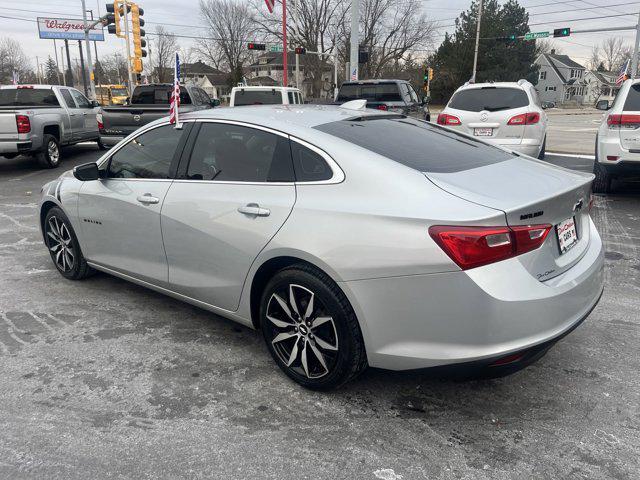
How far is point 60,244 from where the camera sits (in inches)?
190

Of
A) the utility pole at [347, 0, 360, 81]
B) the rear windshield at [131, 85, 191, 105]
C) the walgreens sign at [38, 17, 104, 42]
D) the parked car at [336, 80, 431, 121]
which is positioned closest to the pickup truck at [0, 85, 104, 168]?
the rear windshield at [131, 85, 191, 105]

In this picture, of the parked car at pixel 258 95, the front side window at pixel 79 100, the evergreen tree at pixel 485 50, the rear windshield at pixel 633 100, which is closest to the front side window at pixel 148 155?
the rear windshield at pixel 633 100

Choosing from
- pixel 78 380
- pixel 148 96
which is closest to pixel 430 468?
pixel 78 380

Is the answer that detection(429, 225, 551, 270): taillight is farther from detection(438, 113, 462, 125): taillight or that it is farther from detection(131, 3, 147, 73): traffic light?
detection(131, 3, 147, 73): traffic light

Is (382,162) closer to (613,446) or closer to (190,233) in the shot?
(190,233)

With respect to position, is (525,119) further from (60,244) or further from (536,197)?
(60,244)

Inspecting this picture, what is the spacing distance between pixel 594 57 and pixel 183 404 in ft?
458

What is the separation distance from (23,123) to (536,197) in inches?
441

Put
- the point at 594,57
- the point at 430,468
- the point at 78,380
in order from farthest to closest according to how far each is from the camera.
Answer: the point at 594,57, the point at 78,380, the point at 430,468

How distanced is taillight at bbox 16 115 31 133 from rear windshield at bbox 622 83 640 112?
10.9 m

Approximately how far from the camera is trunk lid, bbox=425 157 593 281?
2439 mm

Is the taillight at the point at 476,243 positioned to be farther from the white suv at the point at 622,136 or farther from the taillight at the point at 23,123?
the taillight at the point at 23,123

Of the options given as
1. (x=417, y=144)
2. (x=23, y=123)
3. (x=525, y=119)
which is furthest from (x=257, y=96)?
(x=417, y=144)

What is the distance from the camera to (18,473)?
2391mm
